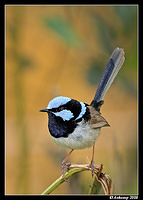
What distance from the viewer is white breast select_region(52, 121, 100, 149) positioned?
7.26ft

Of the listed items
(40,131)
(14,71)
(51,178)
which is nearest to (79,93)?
(40,131)

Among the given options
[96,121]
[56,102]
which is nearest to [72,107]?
[56,102]

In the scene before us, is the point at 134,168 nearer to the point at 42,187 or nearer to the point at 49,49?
the point at 42,187

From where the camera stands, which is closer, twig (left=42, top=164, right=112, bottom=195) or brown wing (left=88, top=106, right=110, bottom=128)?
twig (left=42, top=164, right=112, bottom=195)

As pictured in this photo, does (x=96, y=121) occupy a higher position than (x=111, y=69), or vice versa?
(x=111, y=69)

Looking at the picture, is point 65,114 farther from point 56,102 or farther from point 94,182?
point 94,182

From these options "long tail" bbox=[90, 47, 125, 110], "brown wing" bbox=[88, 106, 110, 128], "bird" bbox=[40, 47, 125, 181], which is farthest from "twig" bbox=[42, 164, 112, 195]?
"long tail" bbox=[90, 47, 125, 110]

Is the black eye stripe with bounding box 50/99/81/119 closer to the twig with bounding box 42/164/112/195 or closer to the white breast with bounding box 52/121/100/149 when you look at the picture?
the white breast with bounding box 52/121/100/149

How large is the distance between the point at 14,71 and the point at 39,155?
2036 millimetres

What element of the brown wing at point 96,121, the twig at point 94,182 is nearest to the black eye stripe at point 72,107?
the brown wing at point 96,121

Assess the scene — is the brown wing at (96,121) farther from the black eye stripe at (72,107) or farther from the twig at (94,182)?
the twig at (94,182)

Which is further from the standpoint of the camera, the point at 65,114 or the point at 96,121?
the point at 96,121

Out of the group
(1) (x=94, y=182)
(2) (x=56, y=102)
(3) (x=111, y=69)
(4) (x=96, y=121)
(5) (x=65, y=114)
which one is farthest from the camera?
(3) (x=111, y=69)

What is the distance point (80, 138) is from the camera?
7.43 ft
